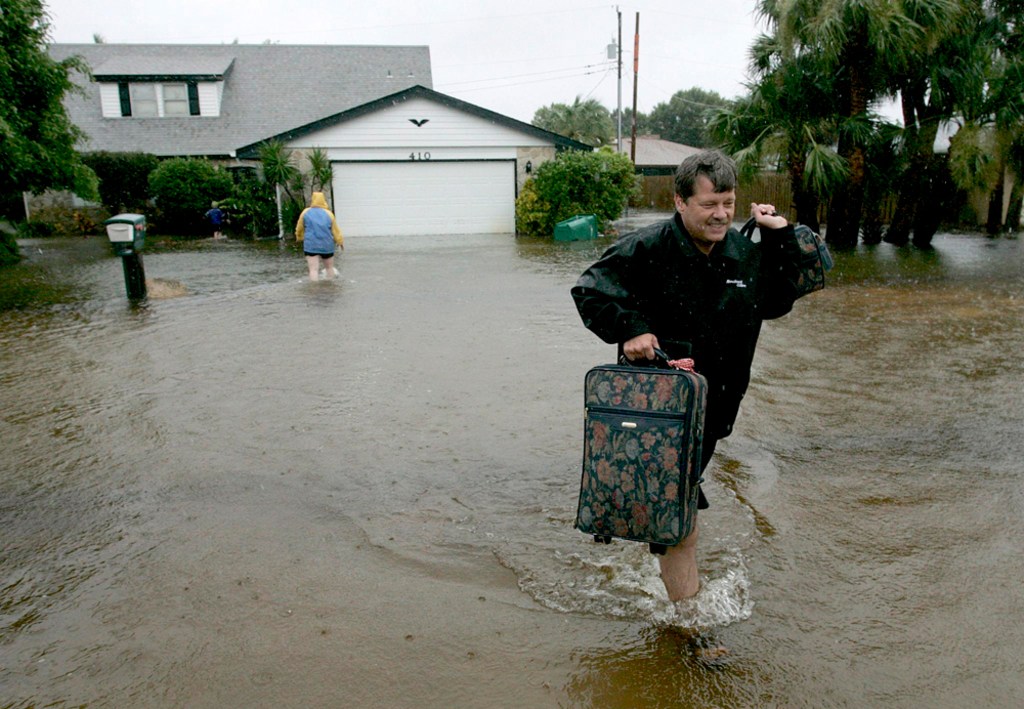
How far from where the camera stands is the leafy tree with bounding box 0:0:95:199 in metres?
13.0

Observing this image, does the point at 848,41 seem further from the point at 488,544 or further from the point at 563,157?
A: the point at 488,544

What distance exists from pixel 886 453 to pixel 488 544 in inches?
105

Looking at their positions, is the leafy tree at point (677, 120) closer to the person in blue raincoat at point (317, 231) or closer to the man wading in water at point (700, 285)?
the person in blue raincoat at point (317, 231)

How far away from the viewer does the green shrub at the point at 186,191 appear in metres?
22.4

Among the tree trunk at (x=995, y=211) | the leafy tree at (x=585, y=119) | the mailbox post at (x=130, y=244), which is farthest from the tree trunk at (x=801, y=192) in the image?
the leafy tree at (x=585, y=119)

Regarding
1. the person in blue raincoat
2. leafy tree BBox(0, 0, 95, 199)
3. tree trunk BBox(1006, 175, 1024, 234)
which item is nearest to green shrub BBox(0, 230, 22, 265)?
leafy tree BBox(0, 0, 95, 199)

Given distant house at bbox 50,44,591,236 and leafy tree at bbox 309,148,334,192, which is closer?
leafy tree at bbox 309,148,334,192

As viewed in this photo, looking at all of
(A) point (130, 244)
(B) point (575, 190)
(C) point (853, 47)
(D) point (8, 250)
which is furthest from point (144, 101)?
(C) point (853, 47)

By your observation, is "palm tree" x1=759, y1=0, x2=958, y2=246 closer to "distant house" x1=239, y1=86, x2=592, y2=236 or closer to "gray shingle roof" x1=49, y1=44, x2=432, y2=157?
"distant house" x1=239, y1=86, x2=592, y2=236

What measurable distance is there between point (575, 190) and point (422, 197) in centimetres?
462

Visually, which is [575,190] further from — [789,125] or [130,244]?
[130,244]

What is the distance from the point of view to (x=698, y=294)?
9.32 feet

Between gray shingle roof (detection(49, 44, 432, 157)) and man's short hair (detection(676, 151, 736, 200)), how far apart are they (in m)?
24.9

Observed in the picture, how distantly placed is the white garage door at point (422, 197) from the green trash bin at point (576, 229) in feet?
11.1
